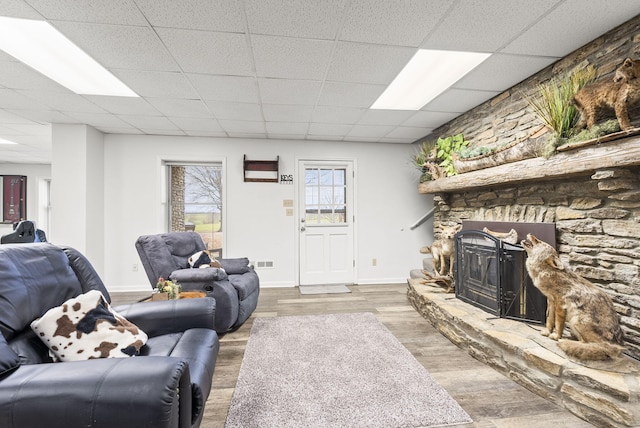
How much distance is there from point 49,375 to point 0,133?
5350mm

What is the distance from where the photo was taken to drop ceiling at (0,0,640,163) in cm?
175

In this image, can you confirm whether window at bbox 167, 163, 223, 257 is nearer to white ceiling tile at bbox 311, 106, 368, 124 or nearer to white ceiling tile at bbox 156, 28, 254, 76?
white ceiling tile at bbox 311, 106, 368, 124

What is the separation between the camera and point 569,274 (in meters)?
1.89

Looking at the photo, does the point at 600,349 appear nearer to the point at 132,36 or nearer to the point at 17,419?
the point at 17,419

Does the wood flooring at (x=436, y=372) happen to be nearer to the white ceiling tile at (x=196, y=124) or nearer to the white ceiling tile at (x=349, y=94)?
the white ceiling tile at (x=349, y=94)

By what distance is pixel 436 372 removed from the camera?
6.83 ft

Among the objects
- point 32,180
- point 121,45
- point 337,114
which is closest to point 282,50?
point 121,45

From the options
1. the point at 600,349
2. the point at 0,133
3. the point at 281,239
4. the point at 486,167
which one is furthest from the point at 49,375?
the point at 0,133

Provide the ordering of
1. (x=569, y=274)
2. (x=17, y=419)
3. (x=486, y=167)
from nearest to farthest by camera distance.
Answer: (x=17, y=419)
(x=569, y=274)
(x=486, y=167)

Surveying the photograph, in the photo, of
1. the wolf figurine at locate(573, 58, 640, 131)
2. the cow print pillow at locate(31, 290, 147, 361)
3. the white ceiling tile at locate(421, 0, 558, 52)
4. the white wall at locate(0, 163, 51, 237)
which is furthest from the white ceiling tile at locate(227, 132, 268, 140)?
the white wall at locate(0, 163, 51, 237)

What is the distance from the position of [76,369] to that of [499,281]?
2.79 meters

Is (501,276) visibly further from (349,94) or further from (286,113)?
(286,113)

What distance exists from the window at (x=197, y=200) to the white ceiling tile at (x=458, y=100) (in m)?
3.58

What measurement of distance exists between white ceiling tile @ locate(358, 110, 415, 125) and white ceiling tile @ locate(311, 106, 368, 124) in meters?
0.10
